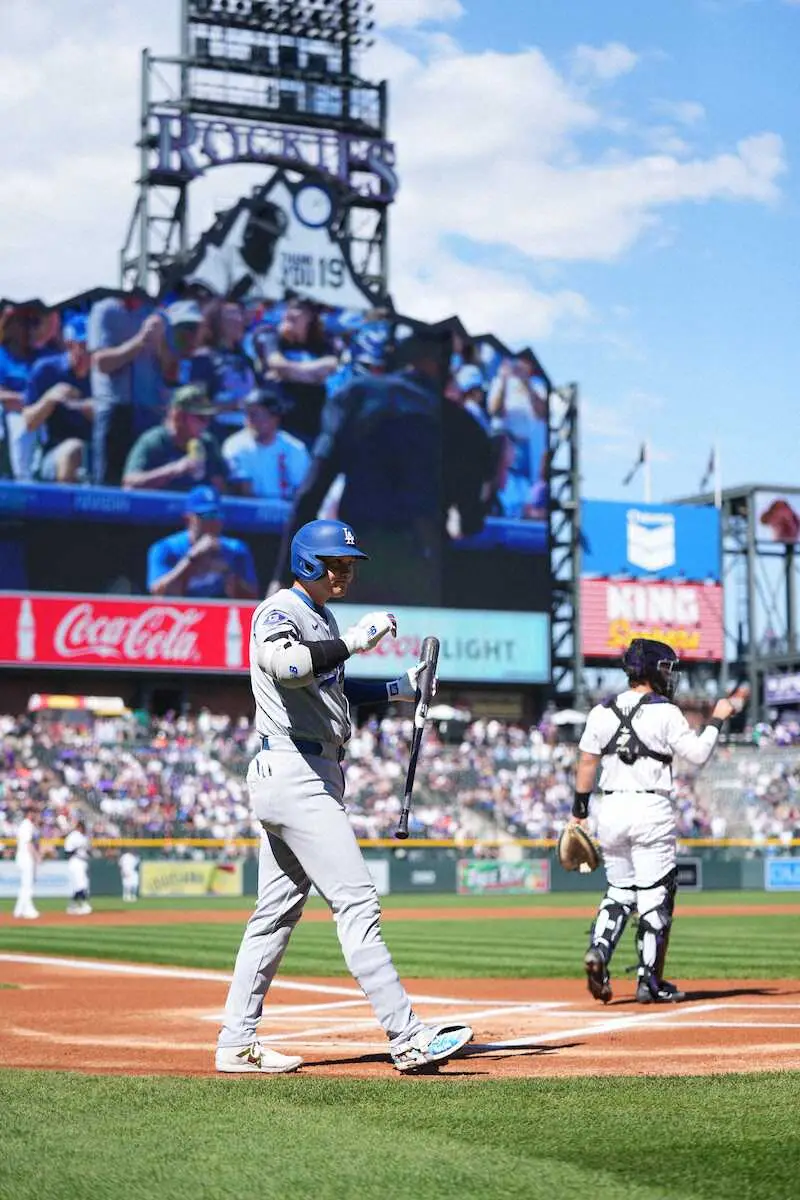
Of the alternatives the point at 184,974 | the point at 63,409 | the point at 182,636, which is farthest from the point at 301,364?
the point at 184,974

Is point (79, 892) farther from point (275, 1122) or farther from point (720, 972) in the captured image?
point (275, 1122)

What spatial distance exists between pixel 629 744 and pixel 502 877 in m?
28.1

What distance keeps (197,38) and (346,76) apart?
4.76 m

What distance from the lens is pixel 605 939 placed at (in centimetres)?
1044

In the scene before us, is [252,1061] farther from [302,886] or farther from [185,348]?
[185,348]

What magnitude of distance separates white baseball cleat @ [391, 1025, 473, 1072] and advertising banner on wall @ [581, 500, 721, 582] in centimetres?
5008

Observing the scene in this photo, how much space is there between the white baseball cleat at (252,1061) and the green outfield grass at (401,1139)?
30cm

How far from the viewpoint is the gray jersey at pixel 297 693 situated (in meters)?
7.01

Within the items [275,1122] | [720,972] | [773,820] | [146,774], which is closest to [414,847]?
[146,774]

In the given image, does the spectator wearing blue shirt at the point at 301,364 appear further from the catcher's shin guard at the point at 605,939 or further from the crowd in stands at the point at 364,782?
the catcher's shin guard at the point at 605,939

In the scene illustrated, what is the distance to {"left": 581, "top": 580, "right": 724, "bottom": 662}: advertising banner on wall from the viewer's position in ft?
185

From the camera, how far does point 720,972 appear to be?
1438 cm

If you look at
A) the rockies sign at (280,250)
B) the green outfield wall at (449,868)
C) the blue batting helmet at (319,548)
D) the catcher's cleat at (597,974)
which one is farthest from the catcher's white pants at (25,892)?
the rockies sign at (280,250)

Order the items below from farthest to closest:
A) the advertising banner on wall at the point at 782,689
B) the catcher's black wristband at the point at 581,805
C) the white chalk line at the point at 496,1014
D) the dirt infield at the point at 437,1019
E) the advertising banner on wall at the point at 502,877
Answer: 1. the advertising banner on wall at the point at 782,689
2. the advertising banner on wall at the point at 502,877
3. the catcher's black wristband at the point at 581,805
4. the white chalk line at the point at 496,1014
5. the dirt infield at the point at 437,1019
